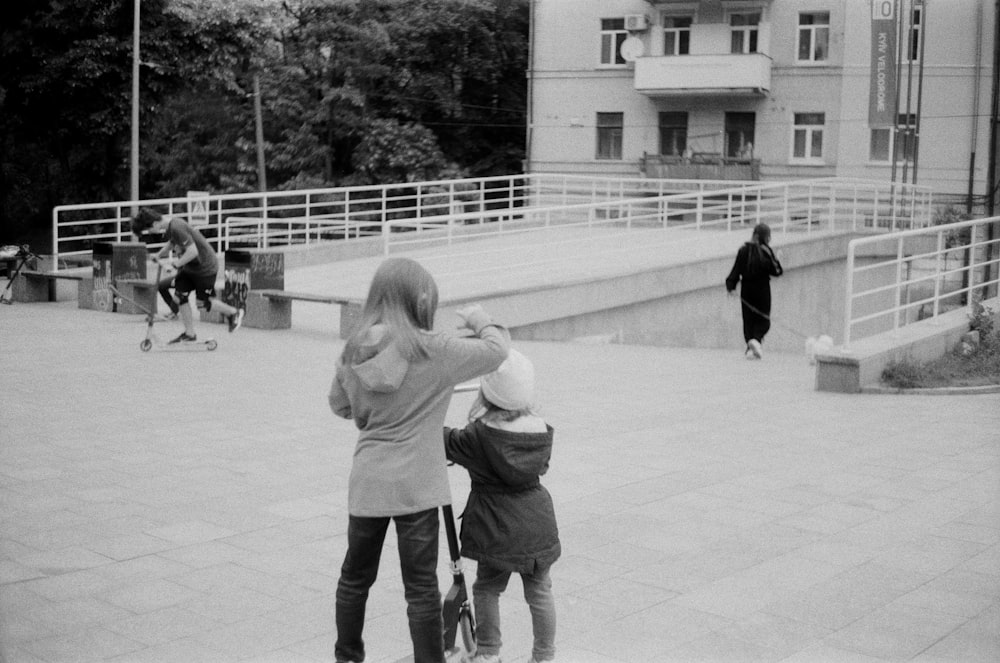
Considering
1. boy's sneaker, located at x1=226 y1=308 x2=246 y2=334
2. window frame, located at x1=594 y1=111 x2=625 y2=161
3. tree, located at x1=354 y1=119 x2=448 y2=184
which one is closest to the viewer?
boy's sneaker, located at x1=226 y1=308 x2=246 y2=334

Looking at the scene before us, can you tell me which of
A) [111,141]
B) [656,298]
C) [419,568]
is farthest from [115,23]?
[419,568]

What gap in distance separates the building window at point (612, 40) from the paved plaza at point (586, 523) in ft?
87.2

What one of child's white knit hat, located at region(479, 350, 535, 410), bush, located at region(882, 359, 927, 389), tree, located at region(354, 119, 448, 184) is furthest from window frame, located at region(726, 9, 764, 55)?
child's white knit hat, located at region(479, 350, 535, 410)

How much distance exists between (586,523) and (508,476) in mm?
2435

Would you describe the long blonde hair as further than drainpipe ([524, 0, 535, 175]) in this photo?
No

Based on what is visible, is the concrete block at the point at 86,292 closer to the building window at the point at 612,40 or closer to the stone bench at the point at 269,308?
the stone bench at the point at 269,308

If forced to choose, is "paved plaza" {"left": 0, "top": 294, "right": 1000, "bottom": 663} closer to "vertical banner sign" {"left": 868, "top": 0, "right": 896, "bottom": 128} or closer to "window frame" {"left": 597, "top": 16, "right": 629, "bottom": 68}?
"vertical banner sign" {"left": 868, "top": 0, "right": 896, "bottom": 128}

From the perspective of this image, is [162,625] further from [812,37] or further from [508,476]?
[812,37]

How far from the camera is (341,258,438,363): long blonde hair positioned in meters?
3.82

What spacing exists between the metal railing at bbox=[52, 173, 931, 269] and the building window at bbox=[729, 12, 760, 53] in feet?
13.7

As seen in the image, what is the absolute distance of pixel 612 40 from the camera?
36500 millimetres

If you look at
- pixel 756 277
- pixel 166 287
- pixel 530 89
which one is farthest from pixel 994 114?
pixel 166 287

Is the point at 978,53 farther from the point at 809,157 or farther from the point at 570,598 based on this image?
the point at 570,598

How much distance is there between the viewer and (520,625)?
4676 millimetres
